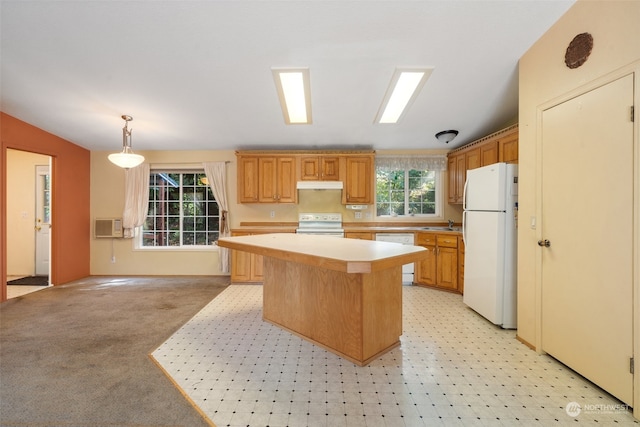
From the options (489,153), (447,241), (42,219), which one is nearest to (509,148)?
(489,153)

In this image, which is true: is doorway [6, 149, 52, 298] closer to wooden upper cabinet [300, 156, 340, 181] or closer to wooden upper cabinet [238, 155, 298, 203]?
wooden upper cabinet [238, 155, 298, 203]

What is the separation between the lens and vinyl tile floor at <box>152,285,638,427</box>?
1468mm

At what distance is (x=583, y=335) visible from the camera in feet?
5.77

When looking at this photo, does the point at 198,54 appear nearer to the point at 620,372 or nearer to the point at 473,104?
the point at 473,104

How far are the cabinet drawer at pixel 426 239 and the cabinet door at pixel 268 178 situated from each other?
239 cm

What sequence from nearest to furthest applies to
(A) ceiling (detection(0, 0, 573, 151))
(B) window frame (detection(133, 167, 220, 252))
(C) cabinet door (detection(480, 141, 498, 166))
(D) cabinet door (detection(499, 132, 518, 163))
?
(A) ceiling (detection(0, 0, 573, 151)) < (D) cabinet door (detection(499, 132, 518, 163)) < (C) cabinet door (detection(480, 141, 498, 166)) < (B) window frame (detection(133, 167, 220, 252))

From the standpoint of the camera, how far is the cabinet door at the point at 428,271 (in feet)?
12.6

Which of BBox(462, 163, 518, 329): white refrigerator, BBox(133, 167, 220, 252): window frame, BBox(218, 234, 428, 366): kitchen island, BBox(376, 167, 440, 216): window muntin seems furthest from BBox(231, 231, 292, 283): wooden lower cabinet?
BBox(462, 163, 518, 329): white refrigerator

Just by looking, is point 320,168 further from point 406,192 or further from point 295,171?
point 406,192

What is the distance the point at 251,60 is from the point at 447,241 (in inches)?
132

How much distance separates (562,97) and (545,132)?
26 centimetres

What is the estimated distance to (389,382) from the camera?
5.78 feet

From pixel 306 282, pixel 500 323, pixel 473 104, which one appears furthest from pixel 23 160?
pixel 500 323

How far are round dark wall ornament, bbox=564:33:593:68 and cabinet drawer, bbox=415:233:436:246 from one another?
8.04 ft
